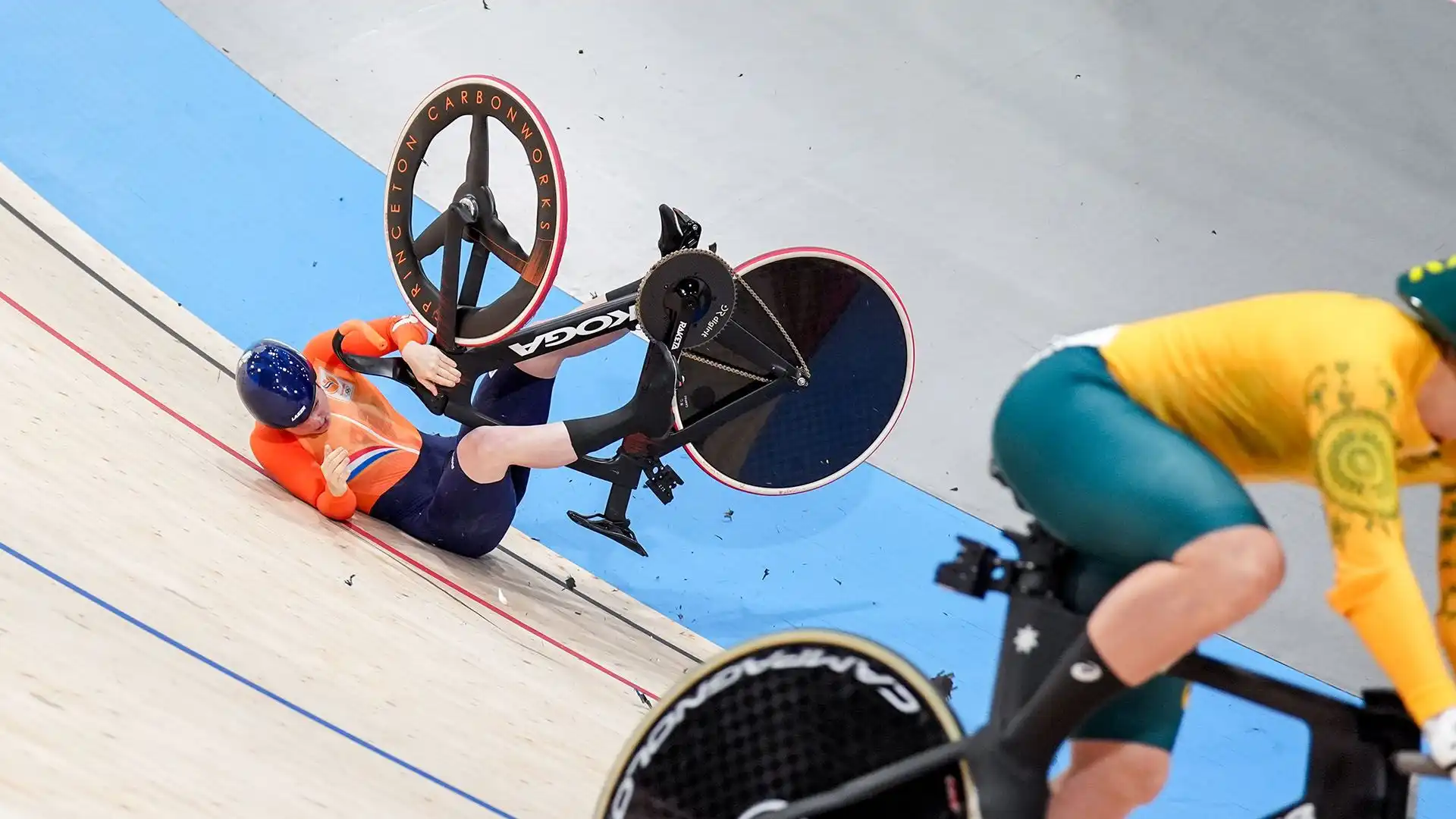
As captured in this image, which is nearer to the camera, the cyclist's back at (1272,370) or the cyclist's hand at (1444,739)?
the cyclist's hand at (1444,739)

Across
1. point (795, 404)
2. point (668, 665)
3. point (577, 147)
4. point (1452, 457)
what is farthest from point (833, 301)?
point (1452, 457)

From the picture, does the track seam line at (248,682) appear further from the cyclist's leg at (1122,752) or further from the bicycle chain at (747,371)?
the bicycle chain at (747,371)

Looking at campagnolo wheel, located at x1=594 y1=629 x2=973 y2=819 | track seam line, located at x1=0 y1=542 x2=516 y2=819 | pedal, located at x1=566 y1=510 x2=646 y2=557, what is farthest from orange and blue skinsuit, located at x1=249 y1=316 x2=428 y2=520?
campagnolo wheel, located at x1=594 y1=629 x2=973 y2=819

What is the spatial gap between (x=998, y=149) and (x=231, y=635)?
3167mm

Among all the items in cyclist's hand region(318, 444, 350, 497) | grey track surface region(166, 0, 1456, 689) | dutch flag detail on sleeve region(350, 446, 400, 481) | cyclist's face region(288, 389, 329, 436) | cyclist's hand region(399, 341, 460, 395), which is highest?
grey track surface region(166, 0, 1456, 689)

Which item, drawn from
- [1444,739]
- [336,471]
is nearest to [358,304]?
[336,471]

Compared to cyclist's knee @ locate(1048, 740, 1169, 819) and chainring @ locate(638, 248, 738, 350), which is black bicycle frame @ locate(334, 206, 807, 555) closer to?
chainring @ locate(638, 248, 738, 350)

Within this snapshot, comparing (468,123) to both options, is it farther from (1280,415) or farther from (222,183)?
(1280,415)

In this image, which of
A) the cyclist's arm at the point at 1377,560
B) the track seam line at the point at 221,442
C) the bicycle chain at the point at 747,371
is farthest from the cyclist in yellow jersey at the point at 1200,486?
the bicycle chain at the point at 747,371

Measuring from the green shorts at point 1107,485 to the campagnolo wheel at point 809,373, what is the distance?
67.4 inches

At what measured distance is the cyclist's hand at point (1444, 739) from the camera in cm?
116

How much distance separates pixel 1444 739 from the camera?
3.83ft

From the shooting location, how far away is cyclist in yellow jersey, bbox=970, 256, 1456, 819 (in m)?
1.24

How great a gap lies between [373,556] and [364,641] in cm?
61
